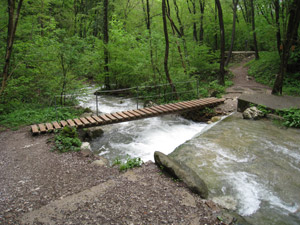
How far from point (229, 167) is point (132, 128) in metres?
5.01

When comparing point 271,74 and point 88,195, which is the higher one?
point 271,74

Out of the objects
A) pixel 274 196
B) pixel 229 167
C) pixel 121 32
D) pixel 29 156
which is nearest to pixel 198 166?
pixel 229 167

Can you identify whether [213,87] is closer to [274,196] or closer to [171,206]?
[274,196]

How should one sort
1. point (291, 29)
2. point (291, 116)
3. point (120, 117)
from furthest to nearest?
point (291, 29), point (120, 117), point (291, 116)

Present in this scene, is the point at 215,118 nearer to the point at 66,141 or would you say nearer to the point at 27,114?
the point at 66,141

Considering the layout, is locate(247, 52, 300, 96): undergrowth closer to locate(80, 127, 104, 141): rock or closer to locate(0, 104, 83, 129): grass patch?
locate(80, 127, 104, 141): rock

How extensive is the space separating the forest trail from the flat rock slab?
83 cm

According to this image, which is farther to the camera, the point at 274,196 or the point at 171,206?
the point at 274,196

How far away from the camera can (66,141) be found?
596 centimetres

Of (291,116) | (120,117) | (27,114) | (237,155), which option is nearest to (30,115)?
(27,114)

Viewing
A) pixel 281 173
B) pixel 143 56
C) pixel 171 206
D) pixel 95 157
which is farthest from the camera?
pixel 143 56

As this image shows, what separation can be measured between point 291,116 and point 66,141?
24.5 ft

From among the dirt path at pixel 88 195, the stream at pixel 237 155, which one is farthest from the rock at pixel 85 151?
the stream at pixel 237 155

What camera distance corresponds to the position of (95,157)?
18.1 feet
